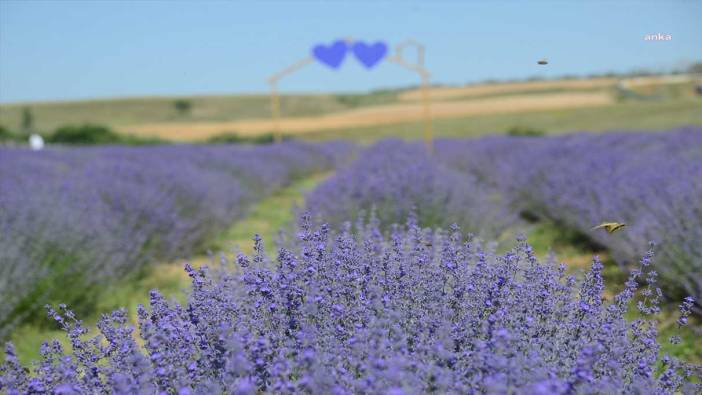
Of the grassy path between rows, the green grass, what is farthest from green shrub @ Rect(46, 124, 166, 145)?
the grassy path between rows

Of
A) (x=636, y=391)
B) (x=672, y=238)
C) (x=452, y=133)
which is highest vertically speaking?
(x=636, y=391)

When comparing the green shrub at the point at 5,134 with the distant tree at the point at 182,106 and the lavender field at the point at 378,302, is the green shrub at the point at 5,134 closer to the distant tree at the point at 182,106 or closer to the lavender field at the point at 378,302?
the distant tree at the point at 182,106

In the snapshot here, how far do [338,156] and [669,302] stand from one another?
48.1ft

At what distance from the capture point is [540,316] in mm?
2092

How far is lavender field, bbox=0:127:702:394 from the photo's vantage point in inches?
64.0

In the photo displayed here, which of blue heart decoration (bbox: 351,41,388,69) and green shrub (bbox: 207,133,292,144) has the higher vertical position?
blue heart decoration (bbox: 351,41,388,69)

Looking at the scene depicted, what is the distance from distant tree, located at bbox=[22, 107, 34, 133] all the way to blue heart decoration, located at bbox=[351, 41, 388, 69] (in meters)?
35.5

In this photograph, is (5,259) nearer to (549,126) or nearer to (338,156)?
(338,156)

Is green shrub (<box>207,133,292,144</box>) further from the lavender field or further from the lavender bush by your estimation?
the lavender bush

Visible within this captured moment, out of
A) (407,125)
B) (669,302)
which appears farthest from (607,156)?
(407,125)

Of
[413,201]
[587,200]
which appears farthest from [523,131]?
[413,201]

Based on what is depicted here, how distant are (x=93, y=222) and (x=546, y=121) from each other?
3048 centimetres

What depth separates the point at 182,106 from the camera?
5256cm

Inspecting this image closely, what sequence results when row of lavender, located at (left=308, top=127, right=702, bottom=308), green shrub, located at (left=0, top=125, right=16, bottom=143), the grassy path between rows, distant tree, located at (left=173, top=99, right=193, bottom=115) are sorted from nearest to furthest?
the grassy path between rows < row of lavender, located at (left=308, top=127, right=702, bottom=308) < green shrub, located at (left=0, top=125, right=16, bottom=143) < distant tree, located at (left=173, top=99, right=193, bottom=115)
